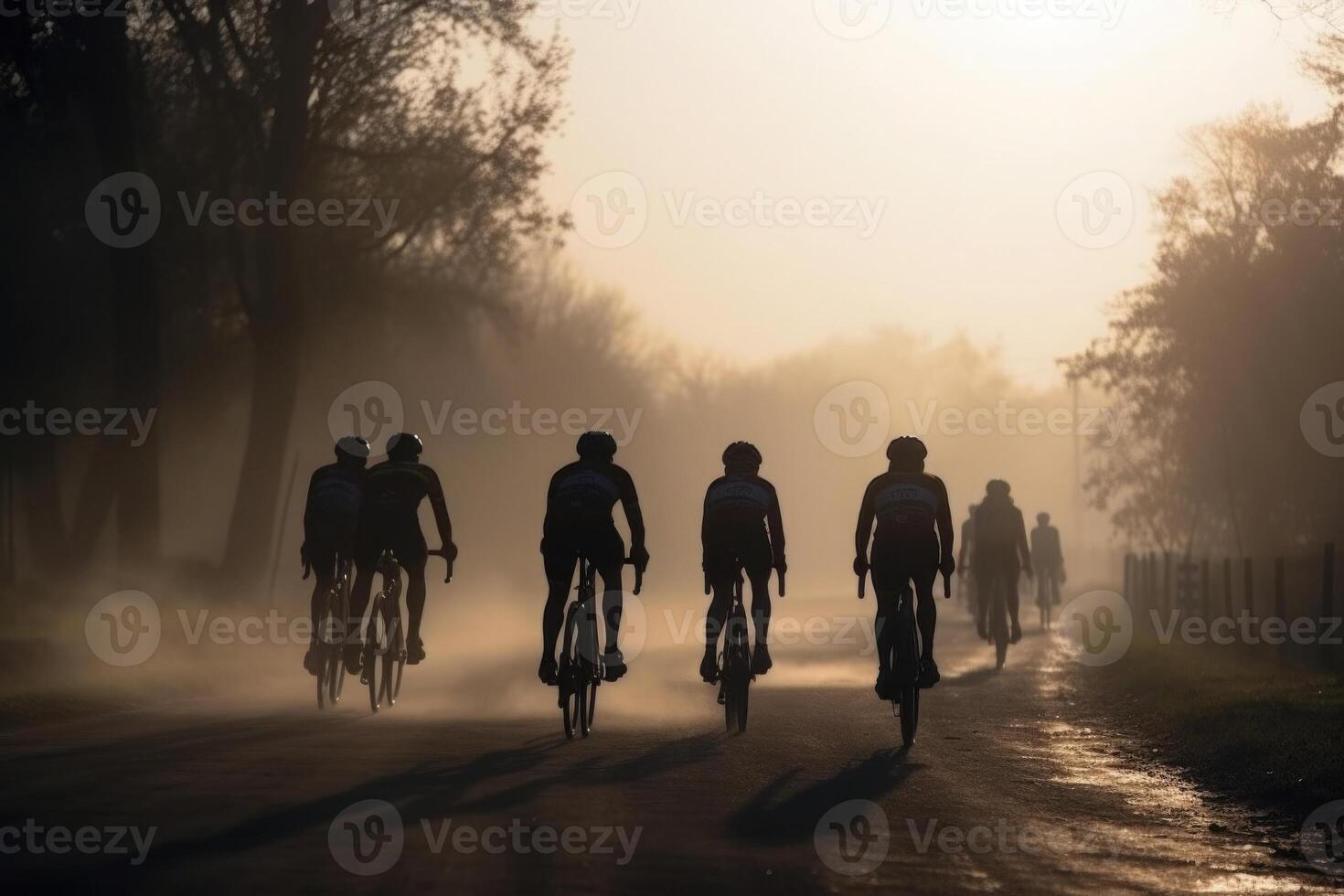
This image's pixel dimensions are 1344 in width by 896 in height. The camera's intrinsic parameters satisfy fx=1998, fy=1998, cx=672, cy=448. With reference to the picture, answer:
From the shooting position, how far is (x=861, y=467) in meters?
121

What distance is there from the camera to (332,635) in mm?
16109

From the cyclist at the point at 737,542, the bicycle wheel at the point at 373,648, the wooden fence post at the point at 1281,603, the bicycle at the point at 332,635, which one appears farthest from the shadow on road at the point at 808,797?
the wooden fence post at the point at 1281,603

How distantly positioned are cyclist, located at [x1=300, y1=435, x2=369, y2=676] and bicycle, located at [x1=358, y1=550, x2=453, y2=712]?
37cm

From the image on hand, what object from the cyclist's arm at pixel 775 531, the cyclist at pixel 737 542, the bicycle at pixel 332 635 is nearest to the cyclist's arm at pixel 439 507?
the bicycle at pixel 332 635

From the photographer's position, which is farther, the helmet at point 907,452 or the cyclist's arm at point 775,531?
the cyclist's arm at point 775,531

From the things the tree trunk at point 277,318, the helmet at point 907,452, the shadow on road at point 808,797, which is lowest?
the shadow on road at point 808,797

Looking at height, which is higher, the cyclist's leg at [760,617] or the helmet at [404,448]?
the helmet at [404,448]

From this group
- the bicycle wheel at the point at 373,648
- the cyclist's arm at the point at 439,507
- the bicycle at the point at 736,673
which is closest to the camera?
the bicycle at the point at 736,673

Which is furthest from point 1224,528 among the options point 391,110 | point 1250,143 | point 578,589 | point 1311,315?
point 578,589

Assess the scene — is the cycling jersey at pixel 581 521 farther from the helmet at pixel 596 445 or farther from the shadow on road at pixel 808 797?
the shadow on road at pixel 808 797

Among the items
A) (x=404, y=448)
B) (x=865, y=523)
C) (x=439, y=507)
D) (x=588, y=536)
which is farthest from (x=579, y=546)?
(x=404, y=448)

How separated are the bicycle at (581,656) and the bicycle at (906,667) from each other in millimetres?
1772

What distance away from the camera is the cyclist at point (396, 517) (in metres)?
15.4

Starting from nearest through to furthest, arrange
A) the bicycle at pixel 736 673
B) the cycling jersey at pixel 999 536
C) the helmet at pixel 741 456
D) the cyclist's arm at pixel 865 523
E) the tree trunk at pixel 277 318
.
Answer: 1. the cyclist's arm at pixel 865 523
2. the bicycle at pixel 736 673
3. the helmet at pixel 741 456
4. the cycling jersey at pixel 999 536
5. the tree trunk at pixel 277 318
